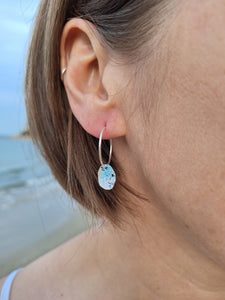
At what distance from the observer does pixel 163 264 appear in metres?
1.15

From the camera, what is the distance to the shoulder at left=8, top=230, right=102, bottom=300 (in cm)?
131

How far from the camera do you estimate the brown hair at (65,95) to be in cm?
91

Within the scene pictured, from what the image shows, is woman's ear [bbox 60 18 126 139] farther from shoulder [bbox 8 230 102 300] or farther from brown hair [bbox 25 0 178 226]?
shoulder [bbox 8 230 102 300]

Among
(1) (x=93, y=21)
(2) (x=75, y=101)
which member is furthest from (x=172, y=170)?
(1) (x=93, y=21)

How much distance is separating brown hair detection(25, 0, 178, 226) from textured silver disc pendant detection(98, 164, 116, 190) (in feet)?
0.21

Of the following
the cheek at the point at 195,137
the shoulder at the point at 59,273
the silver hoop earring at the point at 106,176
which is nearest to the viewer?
the cheek at the point at 195,137

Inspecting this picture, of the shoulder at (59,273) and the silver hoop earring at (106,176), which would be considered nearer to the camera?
the silver hoop earring at (106,176)

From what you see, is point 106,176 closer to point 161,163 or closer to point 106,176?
point 106,176

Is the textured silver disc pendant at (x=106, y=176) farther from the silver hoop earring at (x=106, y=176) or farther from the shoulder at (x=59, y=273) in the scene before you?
the shoulder at (x=59, y=273)

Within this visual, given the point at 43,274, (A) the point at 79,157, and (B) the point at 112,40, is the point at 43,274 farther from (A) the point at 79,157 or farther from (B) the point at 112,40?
(B) the point at 112,40

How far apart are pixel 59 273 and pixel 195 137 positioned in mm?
946

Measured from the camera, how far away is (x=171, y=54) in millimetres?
828

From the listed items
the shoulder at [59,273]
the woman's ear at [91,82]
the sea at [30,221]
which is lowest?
the sea at [30,221]

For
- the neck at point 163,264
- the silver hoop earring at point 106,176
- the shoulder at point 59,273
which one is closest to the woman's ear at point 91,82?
the silver hoop earring at point 106,176
